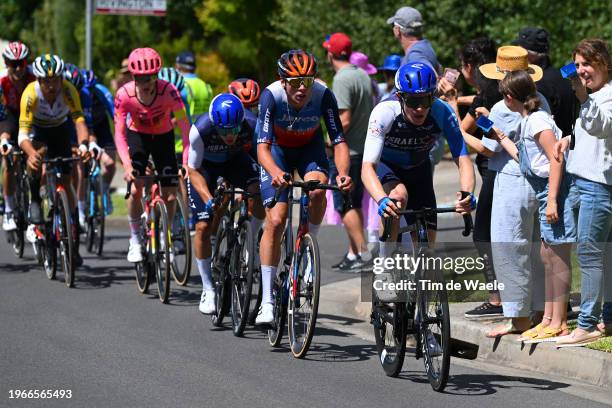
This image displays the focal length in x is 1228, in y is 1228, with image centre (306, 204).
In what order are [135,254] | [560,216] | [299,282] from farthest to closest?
[135,254] → [299,282] → [560,216]

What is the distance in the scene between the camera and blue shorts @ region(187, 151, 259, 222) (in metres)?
10.4

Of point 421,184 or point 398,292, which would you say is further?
point 421,184

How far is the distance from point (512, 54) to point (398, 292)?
2.21m

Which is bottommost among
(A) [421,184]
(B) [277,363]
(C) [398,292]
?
(B) [277,363]

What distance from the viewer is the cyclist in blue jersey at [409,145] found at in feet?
26.5

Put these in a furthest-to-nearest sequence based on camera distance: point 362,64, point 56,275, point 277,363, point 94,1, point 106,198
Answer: point 94,1, point 106,198, point 362,64, point 56,275, point 277,363

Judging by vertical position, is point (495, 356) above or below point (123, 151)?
below

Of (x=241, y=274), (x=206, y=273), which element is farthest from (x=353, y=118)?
(x=241, y=274)

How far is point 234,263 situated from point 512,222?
2293 millimetres

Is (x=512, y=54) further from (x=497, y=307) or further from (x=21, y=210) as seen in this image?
(x=21, y=210)

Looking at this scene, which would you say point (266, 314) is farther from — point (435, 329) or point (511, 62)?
point (511, 62)

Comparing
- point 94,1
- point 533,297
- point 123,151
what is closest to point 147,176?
point 123,151

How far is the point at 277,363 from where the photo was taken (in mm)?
8664

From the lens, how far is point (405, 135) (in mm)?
8438
